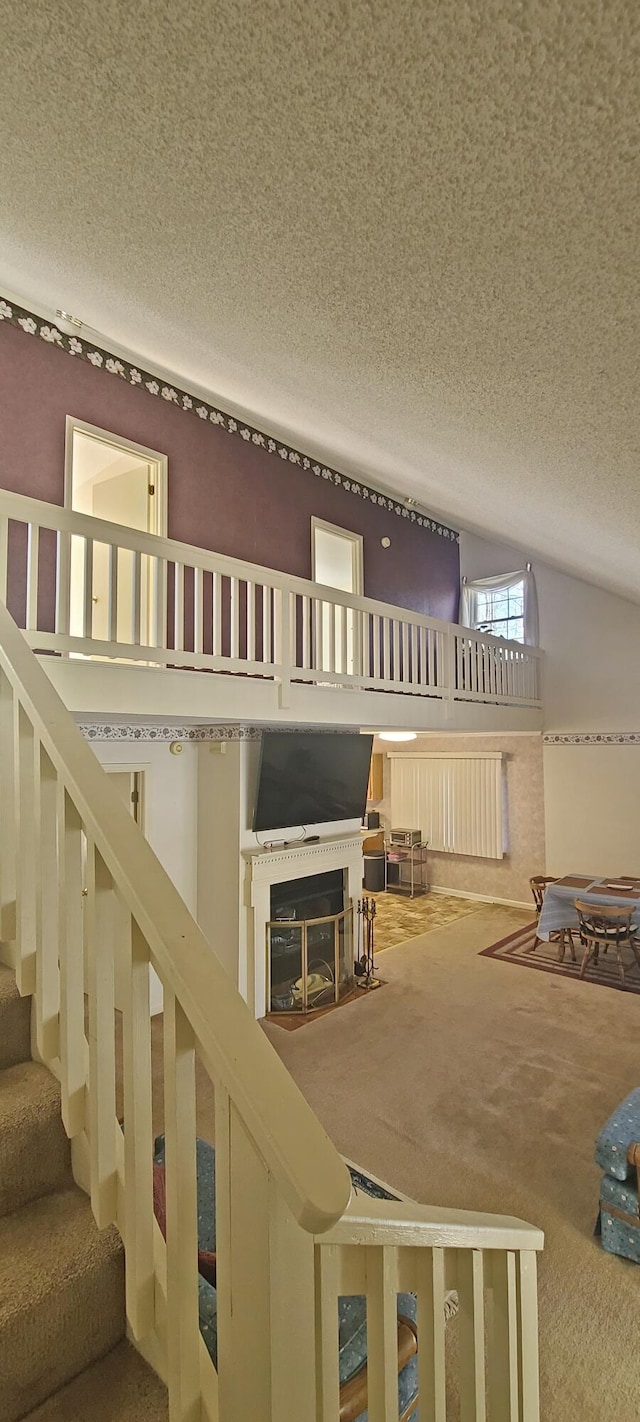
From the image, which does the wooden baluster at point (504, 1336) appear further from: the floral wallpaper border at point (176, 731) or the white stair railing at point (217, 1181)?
the floral wallpaper border at point (176, 731)

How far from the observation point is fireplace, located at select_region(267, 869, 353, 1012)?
503 cm

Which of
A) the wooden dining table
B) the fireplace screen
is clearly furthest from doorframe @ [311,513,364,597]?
the wooden dining table

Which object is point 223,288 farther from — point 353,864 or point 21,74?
point 353,864

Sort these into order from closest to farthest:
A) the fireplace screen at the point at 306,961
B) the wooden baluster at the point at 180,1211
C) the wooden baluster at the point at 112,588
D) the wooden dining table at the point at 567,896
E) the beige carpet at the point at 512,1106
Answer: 1. the wooden baluster at the point at 180,1211
2. the beige carpet at the point at 512,1106
3. the wooden baluster at the point at 112,588
4. the fireplace screen at the point at 306,961
5. the wooden dining table at the point at 567,896

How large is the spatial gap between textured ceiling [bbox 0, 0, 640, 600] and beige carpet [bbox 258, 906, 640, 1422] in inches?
118

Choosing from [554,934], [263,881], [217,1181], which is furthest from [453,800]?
[217,1181]

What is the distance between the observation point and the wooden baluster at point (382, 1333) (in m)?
0.84

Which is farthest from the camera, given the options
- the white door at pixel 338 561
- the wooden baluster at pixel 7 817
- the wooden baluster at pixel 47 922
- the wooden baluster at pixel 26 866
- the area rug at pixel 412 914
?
the area rug at pixel 412 914

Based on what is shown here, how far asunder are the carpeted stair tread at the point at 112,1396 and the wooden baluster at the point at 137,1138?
0.12m

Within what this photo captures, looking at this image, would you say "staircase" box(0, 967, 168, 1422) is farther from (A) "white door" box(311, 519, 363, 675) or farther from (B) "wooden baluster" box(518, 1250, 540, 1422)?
(A) "white door" box(311, 519, 363, 675)

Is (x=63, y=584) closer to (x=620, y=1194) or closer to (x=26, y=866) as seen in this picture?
(x=26, y=866)

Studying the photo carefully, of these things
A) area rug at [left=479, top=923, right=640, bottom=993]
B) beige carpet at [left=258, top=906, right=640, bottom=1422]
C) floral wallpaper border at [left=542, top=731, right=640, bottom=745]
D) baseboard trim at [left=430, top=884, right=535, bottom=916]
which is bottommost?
beige carpet at [left=258, top=906, right=640, bottom=1422]

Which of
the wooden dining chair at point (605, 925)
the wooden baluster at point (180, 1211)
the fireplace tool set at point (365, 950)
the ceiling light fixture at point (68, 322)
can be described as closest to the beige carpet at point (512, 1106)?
the fireplace tool set at point (365, 950)

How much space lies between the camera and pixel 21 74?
3.04ft
